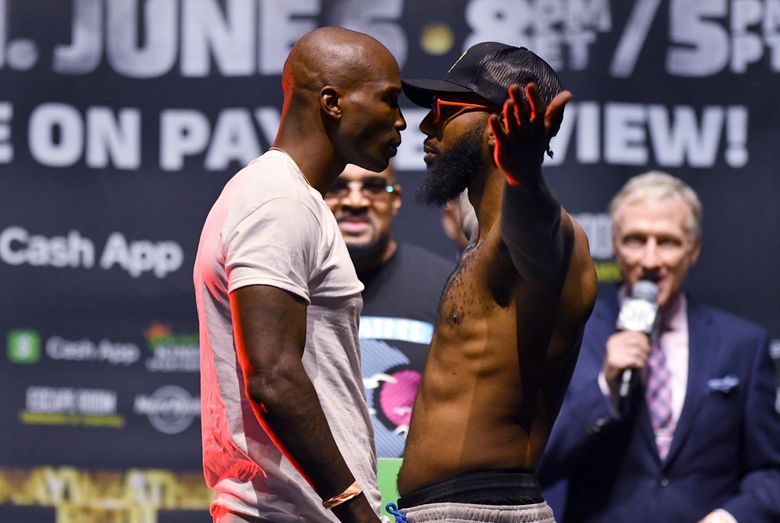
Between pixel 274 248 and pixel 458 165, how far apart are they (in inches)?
23.2

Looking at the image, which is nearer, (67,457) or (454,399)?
(454,399)

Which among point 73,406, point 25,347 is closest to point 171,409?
point 73,406

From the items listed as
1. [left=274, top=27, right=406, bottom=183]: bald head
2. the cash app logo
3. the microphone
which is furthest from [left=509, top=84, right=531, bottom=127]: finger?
the cash app logo

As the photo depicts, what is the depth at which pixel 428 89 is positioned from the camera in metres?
2.79

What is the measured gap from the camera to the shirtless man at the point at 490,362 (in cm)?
262

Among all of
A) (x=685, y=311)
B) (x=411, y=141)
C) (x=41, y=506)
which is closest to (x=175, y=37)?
(x=411, y=141)

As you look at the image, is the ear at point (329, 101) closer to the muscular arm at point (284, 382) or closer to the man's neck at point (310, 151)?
the man's neck at point (310, 151)

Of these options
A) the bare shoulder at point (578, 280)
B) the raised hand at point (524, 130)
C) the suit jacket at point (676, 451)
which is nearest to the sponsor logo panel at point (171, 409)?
the suit jacket at point (676, 451)

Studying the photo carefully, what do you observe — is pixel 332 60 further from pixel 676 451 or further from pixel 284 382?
pixel 676 451

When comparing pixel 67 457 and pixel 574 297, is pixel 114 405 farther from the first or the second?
pixel 574 297

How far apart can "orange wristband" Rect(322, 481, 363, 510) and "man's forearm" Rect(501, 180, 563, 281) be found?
0.52 meters

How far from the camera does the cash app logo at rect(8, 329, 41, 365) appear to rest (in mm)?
4930

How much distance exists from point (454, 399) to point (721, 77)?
2466mm

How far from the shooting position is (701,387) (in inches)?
151
